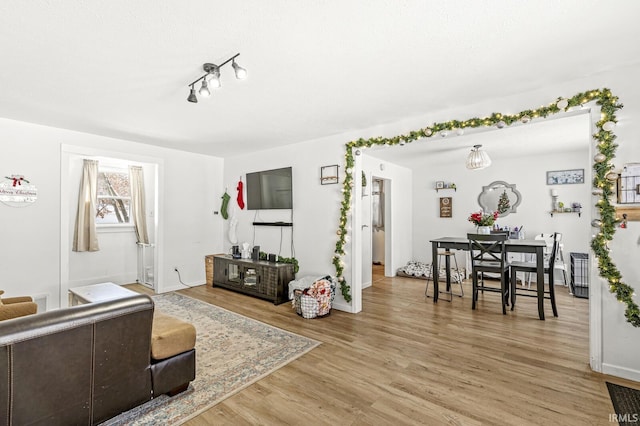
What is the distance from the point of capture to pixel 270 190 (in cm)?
487

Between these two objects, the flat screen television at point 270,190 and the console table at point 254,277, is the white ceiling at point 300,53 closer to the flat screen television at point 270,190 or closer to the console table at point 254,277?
the flat screen television at point 270,190

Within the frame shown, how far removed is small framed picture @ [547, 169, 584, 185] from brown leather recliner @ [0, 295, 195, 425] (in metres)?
6.30

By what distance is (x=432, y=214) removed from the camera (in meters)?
6.59

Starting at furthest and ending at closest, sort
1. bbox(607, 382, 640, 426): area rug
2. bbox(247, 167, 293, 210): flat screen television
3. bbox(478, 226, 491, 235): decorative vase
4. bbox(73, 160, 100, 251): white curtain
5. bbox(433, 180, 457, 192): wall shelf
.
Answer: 1. bbox(433, 180, 457, 192): wall shelf
2. bbox(73, 160, 100, 251): white curtain
3. bbox(247, 167, 293, 210): flat screen television
4. bbox(478, 226, 491, 235): decorative vase
5. bbox(607, 382, 640, 426): area rug

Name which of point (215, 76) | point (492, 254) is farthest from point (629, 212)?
point (215, 76)

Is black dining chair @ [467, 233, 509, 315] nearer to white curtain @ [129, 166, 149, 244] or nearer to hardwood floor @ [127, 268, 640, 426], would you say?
hardwood floor @ [127, 268, 640, 426]

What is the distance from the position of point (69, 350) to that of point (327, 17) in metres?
2.21

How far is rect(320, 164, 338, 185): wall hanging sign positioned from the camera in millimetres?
4055

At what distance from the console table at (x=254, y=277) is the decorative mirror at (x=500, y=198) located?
161 inches

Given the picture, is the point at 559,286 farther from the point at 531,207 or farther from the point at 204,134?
the point at 204,134

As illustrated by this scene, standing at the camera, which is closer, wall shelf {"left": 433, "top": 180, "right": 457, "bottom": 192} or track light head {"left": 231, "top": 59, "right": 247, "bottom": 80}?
track light head {"left": 231, "top": 59, "right": 247, "bottom": 80}

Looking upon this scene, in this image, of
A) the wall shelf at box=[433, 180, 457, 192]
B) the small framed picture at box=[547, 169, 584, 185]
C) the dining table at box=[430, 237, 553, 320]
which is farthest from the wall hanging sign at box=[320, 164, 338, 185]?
the small framed picture at box=[547, 169, 584, 185]

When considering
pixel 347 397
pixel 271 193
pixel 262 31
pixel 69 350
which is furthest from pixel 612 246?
pixel 271 193

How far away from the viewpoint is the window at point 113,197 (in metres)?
5.32
